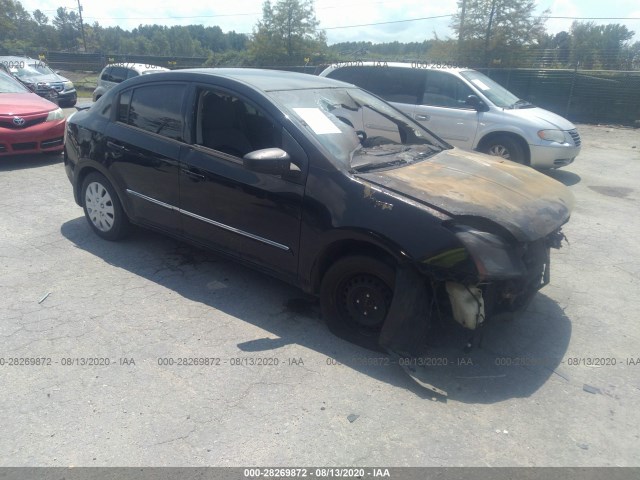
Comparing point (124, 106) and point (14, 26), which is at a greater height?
point (14, 26)

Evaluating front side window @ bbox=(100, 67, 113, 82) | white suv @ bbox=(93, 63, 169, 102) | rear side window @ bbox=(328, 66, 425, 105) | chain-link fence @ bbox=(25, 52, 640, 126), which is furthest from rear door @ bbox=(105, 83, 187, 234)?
chain-link fence @ bbox=(25, 52, 640, 126)

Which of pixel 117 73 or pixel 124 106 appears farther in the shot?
pixel 117 73

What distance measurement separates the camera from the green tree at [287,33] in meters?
42.7

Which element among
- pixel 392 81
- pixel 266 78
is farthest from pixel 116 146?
pixel 392 81

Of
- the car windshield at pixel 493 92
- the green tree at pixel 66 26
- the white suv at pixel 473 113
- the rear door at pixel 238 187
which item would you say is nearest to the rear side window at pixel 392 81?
the white suv at pixel 473 113

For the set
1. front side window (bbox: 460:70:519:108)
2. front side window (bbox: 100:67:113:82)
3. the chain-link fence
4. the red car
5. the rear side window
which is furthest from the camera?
the chain-link fence

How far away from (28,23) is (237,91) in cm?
7999

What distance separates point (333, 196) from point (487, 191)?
107 cm

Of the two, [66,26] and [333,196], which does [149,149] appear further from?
[66,26]

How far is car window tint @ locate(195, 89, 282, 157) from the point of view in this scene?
4.03 meters

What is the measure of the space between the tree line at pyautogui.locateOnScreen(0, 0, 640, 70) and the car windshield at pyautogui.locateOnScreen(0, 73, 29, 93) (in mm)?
14476

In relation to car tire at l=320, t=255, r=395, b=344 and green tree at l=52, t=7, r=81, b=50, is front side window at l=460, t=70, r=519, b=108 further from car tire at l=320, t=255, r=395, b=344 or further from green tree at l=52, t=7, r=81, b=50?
green tree at l=52, t=7, r=81, b=50

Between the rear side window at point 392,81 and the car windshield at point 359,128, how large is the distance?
15.0 ft

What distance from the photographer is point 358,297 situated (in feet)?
12.2
